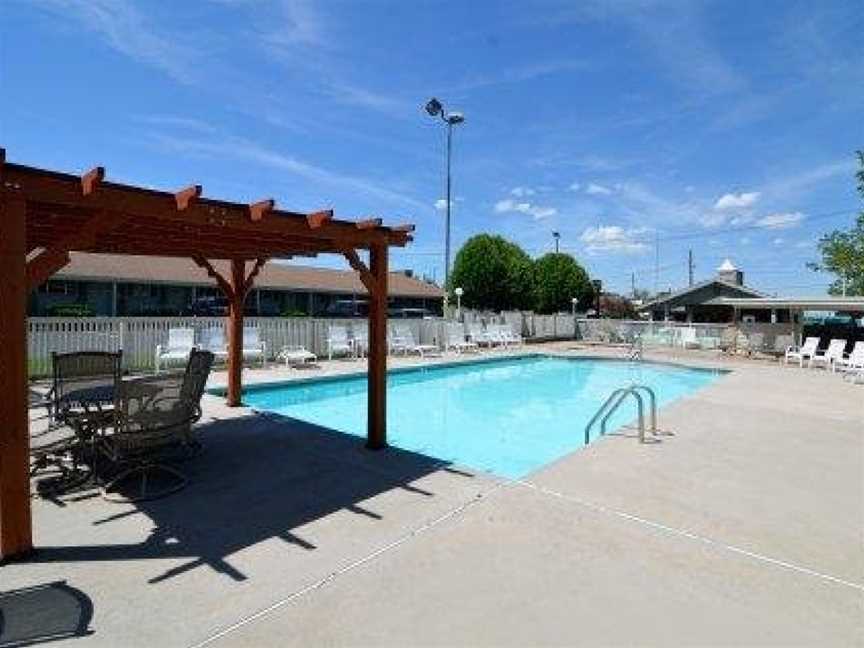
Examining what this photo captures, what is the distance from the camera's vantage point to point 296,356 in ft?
48.2

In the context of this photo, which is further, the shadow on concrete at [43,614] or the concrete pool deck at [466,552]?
the concrete pool deck at [466,552]

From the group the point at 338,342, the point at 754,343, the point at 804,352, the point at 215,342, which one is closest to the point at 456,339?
the point at 338,342

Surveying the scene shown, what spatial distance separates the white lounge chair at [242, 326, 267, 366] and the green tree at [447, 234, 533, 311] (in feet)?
77.8

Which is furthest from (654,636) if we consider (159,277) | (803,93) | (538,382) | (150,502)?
(159,277)

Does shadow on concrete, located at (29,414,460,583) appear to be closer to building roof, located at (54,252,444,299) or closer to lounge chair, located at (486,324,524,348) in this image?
building roof, located at (54,252,444,299)

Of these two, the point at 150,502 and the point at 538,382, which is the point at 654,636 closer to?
the point at 150,502

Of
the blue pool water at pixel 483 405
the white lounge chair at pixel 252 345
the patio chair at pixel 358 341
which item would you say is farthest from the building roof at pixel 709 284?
the white lounge chair at pixel 252 345

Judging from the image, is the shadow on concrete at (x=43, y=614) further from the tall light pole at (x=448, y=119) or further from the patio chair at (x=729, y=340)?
the patio chair at (x=729, y=340)

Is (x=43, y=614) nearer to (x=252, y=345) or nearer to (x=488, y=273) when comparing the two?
(x=252, y=345)

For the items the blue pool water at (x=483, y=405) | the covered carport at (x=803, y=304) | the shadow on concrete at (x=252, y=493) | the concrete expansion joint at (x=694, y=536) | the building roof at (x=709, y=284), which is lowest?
the blue pool water at (x=483, y=405)

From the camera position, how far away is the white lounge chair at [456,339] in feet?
68.7

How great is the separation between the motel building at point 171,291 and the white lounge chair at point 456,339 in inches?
114

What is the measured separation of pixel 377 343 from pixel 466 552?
11.0 feet

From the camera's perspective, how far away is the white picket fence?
11.6 m
